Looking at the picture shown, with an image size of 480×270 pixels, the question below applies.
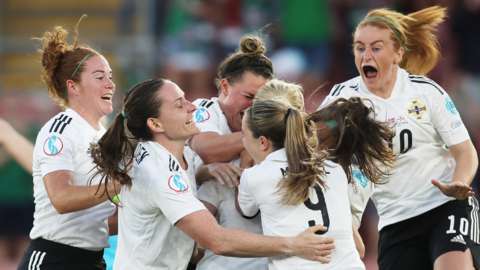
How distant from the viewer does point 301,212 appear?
205 inches

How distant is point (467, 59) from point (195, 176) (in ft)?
23.6

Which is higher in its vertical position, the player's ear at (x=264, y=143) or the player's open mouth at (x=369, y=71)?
the player's open mouth at (x=369, y=71)

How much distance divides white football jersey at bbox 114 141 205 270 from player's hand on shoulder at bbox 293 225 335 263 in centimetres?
53

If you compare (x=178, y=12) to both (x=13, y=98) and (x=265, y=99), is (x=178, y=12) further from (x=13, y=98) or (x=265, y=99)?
(x=265, y=99)

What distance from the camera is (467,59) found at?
12.3 m

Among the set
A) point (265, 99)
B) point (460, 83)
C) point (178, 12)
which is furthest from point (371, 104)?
point (178, 12)

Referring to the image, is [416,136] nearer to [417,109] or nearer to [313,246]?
[417,109]

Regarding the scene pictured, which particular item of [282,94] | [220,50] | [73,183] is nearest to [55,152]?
[73,183]

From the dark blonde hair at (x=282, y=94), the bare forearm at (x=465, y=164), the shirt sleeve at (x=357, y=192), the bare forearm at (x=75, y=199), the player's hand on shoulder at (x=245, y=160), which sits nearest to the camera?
the dark blonde hair at (x=282, y=94)

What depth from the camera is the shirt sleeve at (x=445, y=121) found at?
6.43m

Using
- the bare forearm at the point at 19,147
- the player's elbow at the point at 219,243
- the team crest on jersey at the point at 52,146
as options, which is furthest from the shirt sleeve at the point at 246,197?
the bare forearm at the point at 19,147

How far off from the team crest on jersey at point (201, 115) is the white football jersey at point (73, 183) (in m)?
0.67

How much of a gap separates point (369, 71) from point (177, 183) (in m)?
1.79

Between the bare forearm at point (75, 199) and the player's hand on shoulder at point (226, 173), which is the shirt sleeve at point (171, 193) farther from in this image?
the bare forearm at point (75, 199)
